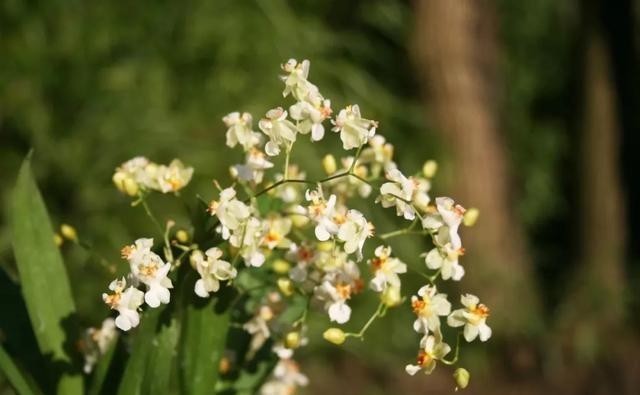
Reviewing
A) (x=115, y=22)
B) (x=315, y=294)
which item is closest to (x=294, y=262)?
(x=315, y=294)

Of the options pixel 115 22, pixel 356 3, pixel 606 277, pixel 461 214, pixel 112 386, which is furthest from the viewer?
pixel 606 277

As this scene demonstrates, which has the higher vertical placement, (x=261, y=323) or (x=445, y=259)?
(x=445, y=259)

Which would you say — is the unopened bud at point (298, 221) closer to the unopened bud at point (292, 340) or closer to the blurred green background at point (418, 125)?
the unopened bud at point (292, 340)

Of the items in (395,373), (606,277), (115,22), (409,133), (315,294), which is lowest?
(315,294)

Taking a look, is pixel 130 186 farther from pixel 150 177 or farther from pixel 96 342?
pixel 96 342

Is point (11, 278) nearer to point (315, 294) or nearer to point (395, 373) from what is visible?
point (315, 294)

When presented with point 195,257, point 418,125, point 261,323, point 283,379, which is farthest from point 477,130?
point 195,257

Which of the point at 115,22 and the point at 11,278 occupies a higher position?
the point at 115,22

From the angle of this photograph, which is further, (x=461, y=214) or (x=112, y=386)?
(x=112, y=386)
